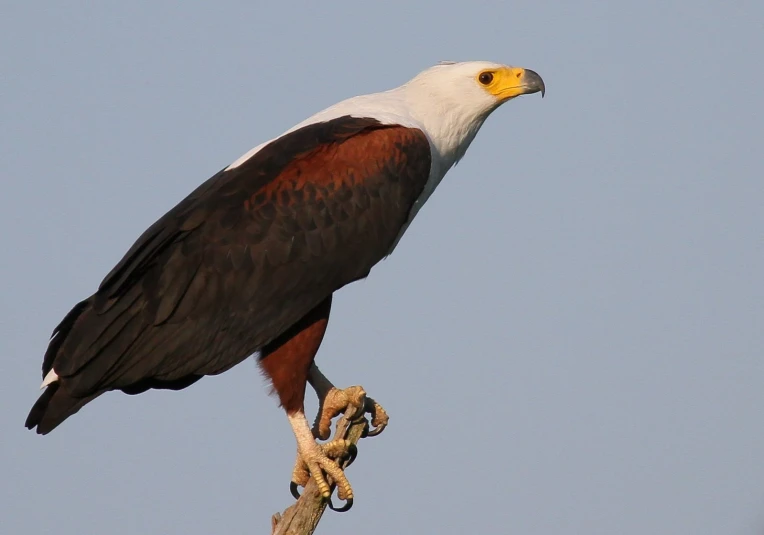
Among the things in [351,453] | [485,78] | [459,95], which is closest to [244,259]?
[351,453]

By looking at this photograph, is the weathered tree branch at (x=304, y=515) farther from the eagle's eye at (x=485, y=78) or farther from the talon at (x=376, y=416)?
the eagle's eye at (x=485, y=78)

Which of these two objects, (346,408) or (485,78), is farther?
(485,78)

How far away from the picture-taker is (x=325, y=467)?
8.61 m

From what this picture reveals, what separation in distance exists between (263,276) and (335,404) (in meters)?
1.02

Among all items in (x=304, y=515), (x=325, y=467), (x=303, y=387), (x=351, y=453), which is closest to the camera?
(x=304, y=515)

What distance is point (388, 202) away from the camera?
368 inches

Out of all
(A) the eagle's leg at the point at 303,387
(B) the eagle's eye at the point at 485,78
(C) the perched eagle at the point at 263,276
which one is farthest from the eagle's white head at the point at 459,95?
(A) the eagle's leg at the point at 303,387

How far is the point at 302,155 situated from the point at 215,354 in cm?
149

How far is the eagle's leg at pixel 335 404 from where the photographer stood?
909cm

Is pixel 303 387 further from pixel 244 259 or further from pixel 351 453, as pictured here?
pixel 244 259

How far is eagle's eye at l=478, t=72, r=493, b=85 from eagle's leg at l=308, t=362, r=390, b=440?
2542mm

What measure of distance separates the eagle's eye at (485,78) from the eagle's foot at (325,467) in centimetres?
315

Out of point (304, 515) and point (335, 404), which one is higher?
point (335, 404)

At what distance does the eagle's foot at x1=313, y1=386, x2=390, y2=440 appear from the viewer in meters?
9.06
